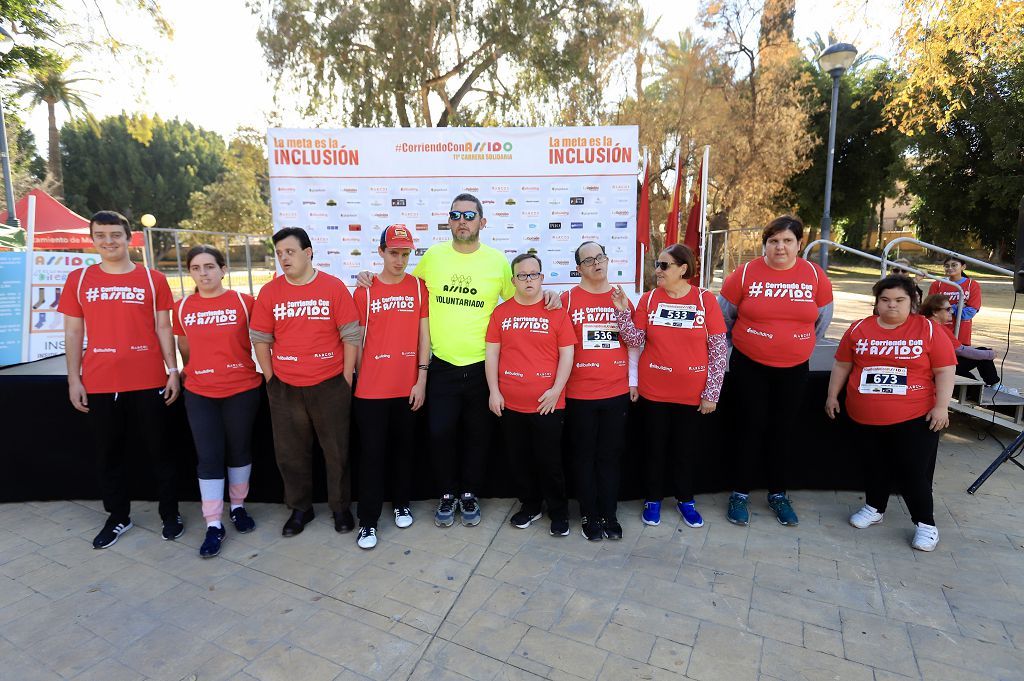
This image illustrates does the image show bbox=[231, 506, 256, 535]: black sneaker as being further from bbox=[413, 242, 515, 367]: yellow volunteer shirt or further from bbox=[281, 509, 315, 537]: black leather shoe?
bbox=[413, 242, 515, 367]: yellow volunteer shirt

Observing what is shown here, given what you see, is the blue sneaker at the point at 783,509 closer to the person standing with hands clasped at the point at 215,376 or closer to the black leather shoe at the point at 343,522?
the black leather shoe at the point at 343,522

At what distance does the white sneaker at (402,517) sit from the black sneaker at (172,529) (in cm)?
124

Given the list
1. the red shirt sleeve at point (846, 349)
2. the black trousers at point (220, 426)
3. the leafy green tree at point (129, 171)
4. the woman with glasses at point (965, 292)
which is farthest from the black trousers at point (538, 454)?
the leafy green tree at point (129, 171)

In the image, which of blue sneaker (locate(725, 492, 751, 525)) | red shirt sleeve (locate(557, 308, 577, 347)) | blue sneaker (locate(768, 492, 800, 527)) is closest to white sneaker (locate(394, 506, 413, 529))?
red shirt sleeve (locate(557, 308, 577, 347))

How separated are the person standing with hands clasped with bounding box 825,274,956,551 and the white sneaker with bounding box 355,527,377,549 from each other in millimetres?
2843

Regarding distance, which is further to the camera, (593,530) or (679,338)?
(593,530)

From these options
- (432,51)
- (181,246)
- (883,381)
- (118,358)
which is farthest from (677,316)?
(432,51)

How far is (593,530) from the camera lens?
10.1 feet

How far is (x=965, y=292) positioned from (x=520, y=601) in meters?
6.29

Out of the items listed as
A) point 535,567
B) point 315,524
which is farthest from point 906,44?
point 315,524

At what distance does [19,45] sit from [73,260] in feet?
38.7

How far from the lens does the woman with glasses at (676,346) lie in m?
2.95

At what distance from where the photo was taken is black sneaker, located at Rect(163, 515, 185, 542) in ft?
10.3

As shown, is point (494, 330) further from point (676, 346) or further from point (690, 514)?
point (690, 514)
